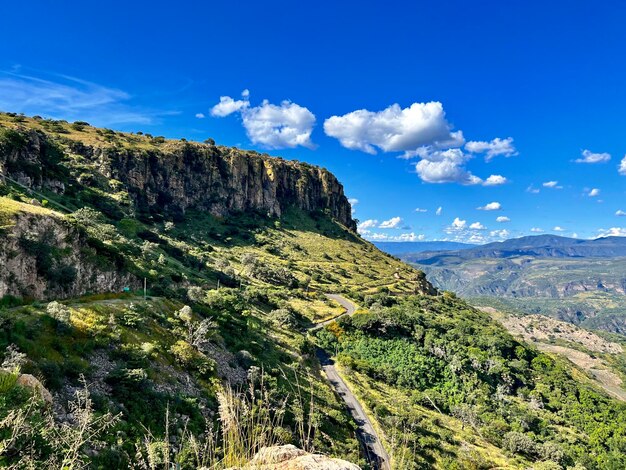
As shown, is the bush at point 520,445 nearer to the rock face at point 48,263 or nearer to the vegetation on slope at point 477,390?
the vegetation on slope at point 477,390

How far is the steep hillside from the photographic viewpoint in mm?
13727

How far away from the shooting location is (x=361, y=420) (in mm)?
38906

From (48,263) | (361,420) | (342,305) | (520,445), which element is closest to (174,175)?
(342,305)

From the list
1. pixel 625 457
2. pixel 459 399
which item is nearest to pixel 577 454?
pixel 625 457

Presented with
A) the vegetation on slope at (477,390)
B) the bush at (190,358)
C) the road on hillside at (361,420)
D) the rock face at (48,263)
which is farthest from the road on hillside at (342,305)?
the rock face at (48,263)

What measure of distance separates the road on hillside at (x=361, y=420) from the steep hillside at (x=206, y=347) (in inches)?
29.0

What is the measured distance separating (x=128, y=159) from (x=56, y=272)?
95339 mm

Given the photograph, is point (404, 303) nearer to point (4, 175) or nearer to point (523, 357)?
point (523, 357)

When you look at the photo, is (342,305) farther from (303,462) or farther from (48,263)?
(303,462)

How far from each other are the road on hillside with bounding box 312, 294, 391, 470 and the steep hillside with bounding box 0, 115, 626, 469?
0.74 meters

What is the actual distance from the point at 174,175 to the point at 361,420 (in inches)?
4506

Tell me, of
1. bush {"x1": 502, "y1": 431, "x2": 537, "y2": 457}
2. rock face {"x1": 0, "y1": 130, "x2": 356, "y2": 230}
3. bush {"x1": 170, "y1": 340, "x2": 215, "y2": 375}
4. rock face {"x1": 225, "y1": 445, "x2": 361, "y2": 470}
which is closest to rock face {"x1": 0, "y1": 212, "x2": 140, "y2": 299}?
bush {"x1": 170, "y1": 340, "x2": 215, "y2": 375}

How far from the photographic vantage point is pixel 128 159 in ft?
378

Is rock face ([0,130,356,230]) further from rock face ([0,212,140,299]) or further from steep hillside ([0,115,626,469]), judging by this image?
rock face ([0,212,140,299])
